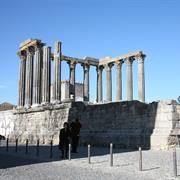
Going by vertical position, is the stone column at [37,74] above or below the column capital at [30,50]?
below

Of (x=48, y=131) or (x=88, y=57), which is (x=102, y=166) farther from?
(x=88, y=57)

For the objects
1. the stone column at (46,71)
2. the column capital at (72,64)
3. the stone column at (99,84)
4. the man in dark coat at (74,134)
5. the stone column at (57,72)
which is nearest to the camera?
the man in dark coat at (74,134)

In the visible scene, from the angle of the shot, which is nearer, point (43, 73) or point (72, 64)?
point (43, 73)

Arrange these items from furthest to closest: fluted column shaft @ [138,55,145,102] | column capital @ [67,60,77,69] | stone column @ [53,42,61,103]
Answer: column capital @ [67,60,77,69] < fluted column shaft @ [138,55,145,102] < stone column @ [53,42,61,103]

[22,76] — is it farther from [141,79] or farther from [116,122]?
[116,122]

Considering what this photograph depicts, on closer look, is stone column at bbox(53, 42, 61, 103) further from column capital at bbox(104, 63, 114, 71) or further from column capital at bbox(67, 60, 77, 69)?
column capital at bbox(104, 63, 114, 71)

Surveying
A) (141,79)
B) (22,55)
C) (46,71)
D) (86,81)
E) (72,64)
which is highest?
(72,64)

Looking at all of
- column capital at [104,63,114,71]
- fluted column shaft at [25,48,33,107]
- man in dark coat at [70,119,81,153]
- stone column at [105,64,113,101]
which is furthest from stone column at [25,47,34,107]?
man in dark coat at [70,119,81,153]

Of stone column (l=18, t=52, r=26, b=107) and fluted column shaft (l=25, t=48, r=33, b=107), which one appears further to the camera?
stone column (l=18, t=52, r=26, b=107)

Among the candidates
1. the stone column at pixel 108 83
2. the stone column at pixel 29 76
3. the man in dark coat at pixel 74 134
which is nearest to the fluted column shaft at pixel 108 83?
the stone column at pixel 108 83

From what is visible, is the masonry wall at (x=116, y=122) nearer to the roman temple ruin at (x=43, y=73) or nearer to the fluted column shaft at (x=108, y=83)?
the roman temple ruin at (x=43, y=73)

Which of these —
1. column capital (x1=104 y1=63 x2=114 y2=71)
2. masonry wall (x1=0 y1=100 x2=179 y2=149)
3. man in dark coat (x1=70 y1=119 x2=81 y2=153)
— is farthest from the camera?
column capital (x1=104 y1=63 x2=114 y2=71)

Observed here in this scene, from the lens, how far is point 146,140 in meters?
18.0

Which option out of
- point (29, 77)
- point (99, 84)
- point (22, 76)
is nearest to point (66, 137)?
point (29, 77)
